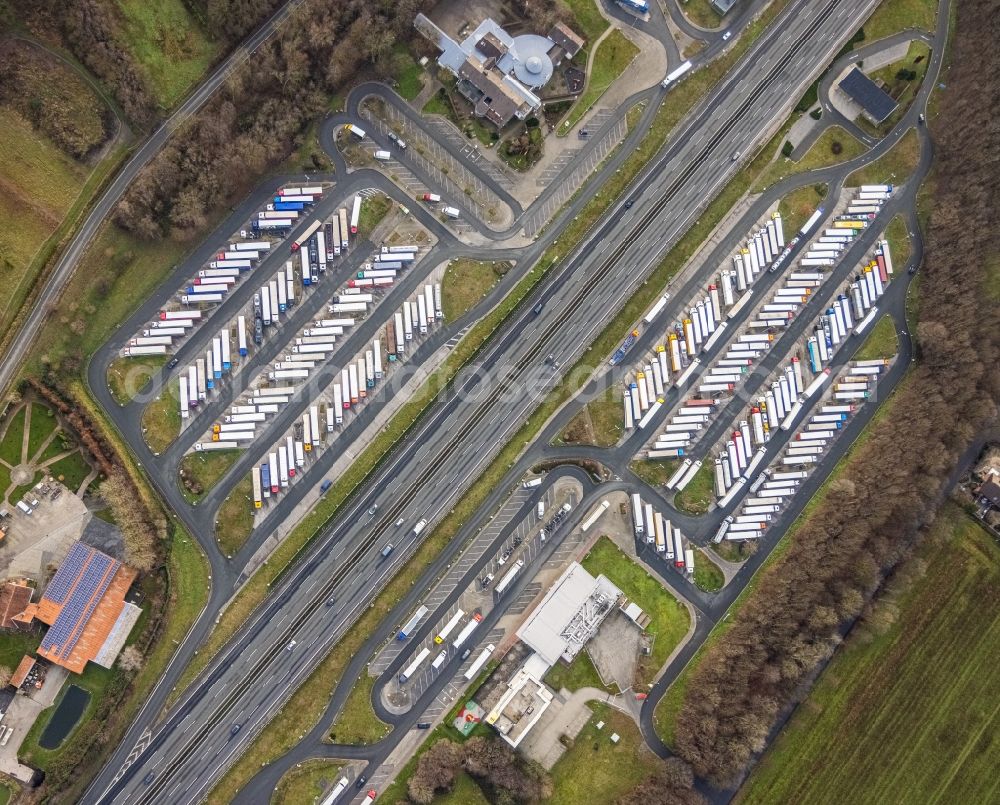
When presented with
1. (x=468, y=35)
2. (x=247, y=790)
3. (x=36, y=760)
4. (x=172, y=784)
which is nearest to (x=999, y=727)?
(x=247, y=790)

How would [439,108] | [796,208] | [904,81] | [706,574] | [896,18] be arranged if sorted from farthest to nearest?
[896,18]
[904,81]
[796,208]
[439,108]
[706,574]

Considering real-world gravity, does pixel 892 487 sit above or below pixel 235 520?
above

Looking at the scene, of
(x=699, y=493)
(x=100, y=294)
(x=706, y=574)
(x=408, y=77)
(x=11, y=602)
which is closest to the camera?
(x=11, y=602)

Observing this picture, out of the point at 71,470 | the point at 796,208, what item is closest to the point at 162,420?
the point at 71,470

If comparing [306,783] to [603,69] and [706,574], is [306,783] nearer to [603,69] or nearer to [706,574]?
[706,574]

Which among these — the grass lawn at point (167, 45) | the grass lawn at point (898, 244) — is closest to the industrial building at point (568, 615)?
the grass lawn at point (898, 244)

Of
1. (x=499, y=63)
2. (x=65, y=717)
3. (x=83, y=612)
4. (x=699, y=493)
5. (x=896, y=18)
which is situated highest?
(x=896, y=18)
